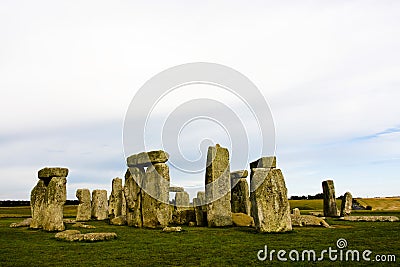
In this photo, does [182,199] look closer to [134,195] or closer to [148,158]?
[134,195]

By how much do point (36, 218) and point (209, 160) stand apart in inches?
315

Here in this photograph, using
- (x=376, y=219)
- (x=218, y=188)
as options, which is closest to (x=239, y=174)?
(x=218, y=188)

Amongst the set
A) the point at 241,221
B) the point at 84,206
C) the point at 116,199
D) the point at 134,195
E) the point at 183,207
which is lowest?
the point at 241,221

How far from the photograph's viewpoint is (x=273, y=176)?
582 inches

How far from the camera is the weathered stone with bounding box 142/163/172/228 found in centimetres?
1803

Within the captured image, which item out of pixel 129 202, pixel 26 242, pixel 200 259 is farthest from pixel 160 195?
pixel 200 259

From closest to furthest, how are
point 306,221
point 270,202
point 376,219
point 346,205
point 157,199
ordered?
point 270,202 < point 306,221 < point 157,199 < point 376,219 < point 346,205

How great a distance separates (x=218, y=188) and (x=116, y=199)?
10.9 meters

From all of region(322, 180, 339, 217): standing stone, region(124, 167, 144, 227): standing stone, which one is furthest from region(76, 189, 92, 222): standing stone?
region(322, 180, 339, 217): standing stone

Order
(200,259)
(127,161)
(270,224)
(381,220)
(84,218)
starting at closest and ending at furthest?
(200,259)
(270,224)
(381,220)
(127,161)
(84,218)

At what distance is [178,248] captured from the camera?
11320 mm

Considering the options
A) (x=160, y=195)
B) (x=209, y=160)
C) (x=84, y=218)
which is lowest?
(x=84, y=218)

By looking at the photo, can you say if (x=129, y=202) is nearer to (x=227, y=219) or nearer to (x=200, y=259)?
(x=227, y=219)

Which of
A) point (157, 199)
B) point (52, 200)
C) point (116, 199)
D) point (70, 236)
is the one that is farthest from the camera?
point (116, 199)
